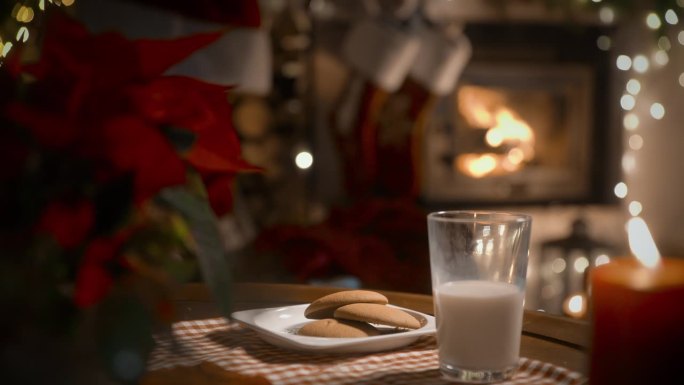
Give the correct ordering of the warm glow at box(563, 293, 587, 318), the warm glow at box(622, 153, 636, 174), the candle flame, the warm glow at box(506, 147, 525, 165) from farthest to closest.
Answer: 1. the warm glow at box(622, 153, 636, 174)
2. the warm glow at box(506, 147, 525, 165)
3. the warm glow at box(563, 293, 587, 318)
4. the candle flame

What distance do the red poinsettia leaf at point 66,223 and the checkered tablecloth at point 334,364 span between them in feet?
0.64

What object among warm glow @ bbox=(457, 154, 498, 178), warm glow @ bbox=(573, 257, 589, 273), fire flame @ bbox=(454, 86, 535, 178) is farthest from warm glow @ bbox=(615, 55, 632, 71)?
warm glow @ bbox=(573, 257, 589, 273)

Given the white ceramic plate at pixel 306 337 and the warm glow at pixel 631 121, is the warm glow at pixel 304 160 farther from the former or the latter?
the white ceramic plate at pixel 306 337

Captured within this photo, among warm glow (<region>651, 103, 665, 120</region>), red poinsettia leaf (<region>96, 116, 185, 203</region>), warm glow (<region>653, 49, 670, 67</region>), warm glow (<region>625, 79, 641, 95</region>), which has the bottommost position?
red poinsettia leaf (<region>96, 116, 185, 203</region>)

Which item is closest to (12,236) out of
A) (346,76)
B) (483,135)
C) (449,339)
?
(449,339)

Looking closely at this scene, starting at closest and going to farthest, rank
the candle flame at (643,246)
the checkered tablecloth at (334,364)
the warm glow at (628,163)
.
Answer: the candle flame at (643,246) → the checkered tablecloth at (334,364) → the warm glow at (628,163)

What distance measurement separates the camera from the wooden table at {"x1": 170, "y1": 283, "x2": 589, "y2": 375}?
67cm

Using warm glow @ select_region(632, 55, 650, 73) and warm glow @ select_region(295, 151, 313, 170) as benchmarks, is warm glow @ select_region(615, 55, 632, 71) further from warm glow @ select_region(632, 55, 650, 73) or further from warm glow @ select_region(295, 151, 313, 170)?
warm glow @ select_region(295, 151, 313, 170)

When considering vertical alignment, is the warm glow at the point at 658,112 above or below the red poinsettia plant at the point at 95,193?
above

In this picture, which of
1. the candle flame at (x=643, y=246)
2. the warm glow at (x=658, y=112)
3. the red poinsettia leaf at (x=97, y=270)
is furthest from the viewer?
the warm glow at (x=658, y=112)

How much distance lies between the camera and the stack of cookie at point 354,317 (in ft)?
2.12

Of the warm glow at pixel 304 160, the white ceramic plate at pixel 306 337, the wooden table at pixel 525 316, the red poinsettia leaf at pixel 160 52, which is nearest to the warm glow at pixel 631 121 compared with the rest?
the warm glow at pixel 304 160

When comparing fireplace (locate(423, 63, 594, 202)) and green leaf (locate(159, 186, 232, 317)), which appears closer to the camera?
green leaf (locate(159, 186, 232, 317))

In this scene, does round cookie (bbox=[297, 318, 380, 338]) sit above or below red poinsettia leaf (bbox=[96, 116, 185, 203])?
below
